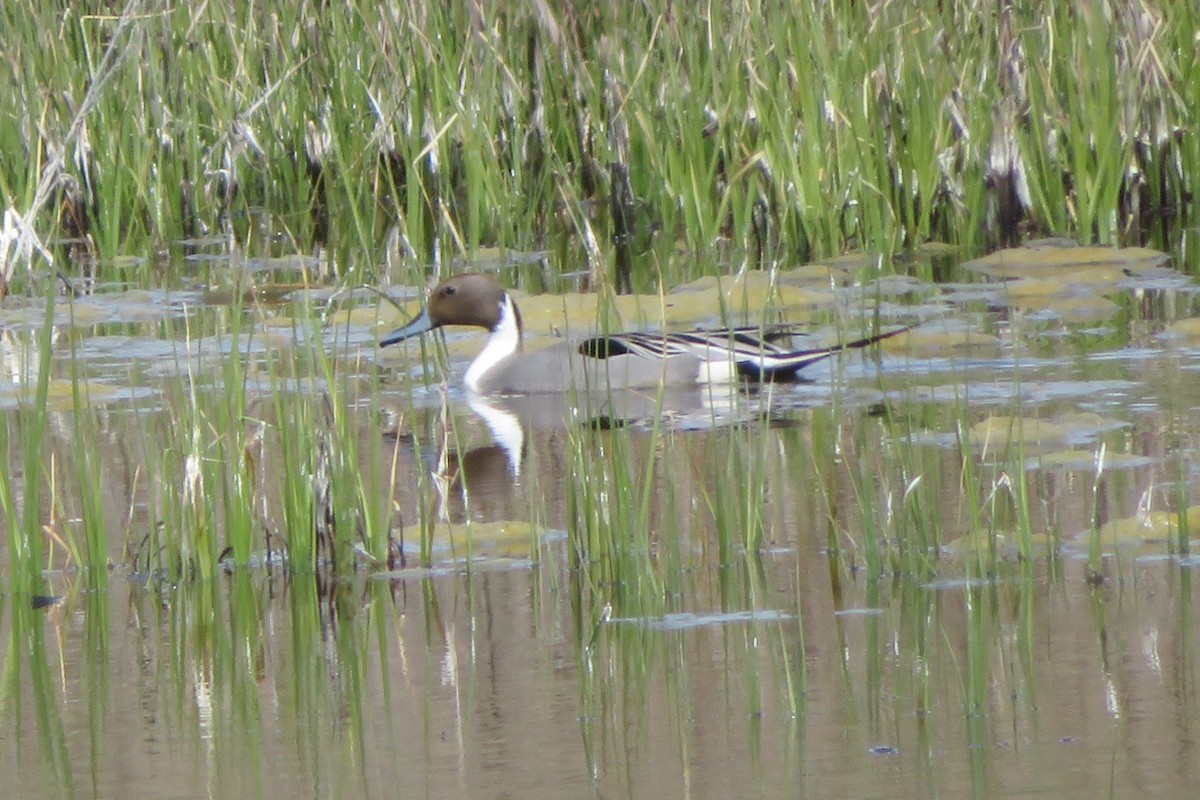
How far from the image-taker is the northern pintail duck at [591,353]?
20.6 ft

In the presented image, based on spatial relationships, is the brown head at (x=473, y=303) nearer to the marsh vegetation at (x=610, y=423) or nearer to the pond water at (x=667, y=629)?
the marsh vegetation at (x=610, y=423)

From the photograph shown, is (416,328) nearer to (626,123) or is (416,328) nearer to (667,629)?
(626,123)

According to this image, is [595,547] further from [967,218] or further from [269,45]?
[269,45]

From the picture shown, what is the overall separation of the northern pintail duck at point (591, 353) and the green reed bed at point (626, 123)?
29.5 inches

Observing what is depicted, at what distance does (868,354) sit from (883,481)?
216 centimetres

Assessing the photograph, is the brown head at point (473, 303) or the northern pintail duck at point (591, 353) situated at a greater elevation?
the brown head at point (473, 303)

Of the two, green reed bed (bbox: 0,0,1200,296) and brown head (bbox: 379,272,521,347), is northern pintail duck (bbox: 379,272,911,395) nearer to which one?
brown head (bbox: 379,272,521,347)

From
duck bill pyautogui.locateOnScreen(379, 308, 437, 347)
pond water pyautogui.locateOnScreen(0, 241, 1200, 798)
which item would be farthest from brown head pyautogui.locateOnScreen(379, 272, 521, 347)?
pond water pyautogui.locateOnScreen(0, 241, 1200, 798)

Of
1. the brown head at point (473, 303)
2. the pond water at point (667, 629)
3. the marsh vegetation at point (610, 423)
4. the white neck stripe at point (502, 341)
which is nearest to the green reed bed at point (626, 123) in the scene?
the marsh vegetation at point (610, 423)

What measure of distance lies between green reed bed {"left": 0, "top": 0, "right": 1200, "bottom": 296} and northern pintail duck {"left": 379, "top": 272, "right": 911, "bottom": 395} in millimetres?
750

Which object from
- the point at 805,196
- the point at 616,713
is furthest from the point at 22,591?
the point at 805,196

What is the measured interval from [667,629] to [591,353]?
9.39 ft

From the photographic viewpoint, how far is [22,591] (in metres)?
3.80

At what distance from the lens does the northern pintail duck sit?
6.27 metres
